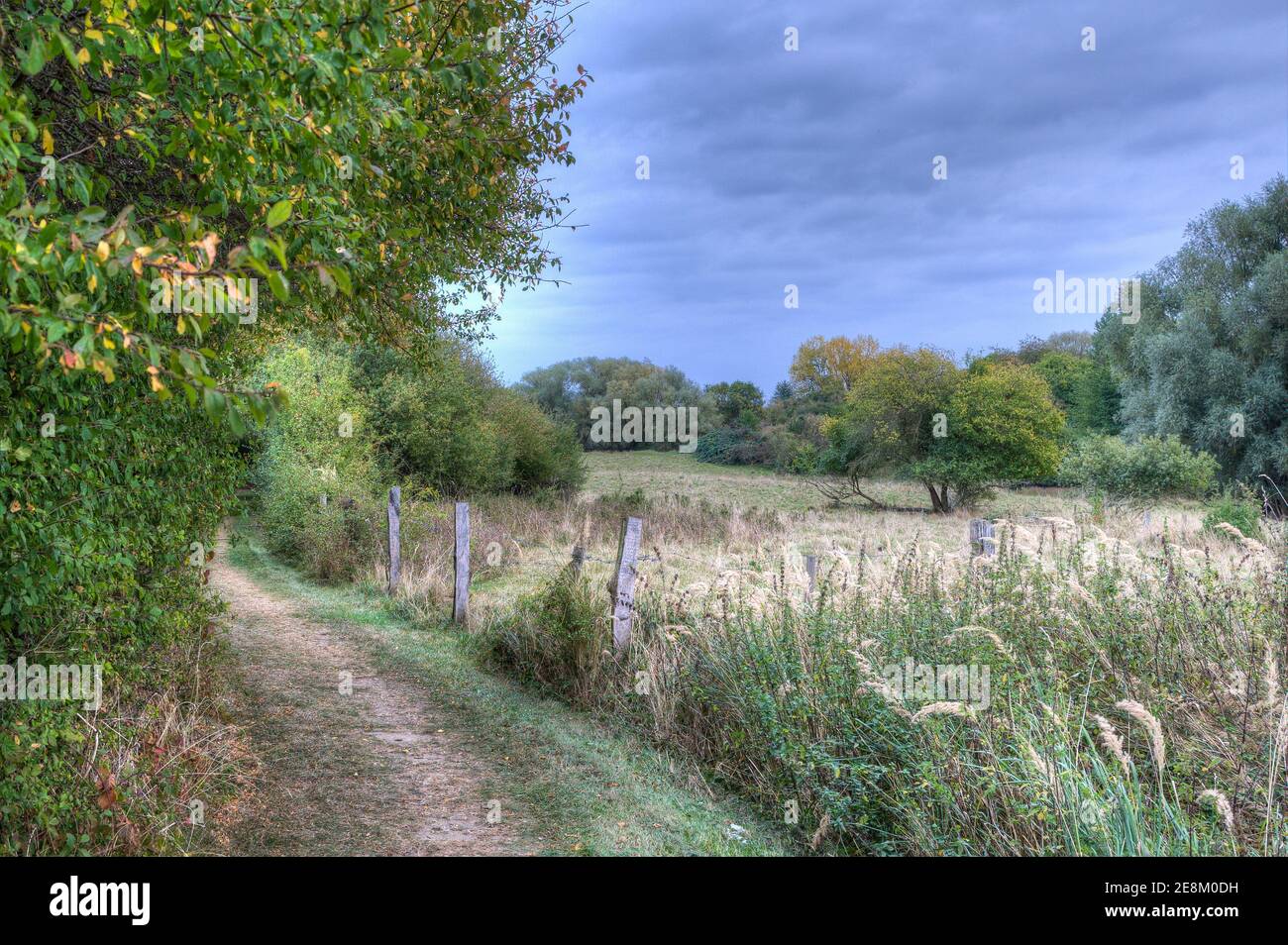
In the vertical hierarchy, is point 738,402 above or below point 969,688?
above

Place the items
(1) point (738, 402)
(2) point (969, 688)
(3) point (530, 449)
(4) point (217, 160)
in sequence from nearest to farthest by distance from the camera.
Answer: (4) point (217, 160) < (2) point (969, 688) < (3) point (530, 449) < (1) point (738, 402)

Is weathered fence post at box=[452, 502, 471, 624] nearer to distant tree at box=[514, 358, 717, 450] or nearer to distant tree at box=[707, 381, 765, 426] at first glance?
distant tree at box=[514, 358, 717, 450]

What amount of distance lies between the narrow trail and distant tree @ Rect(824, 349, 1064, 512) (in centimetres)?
2647

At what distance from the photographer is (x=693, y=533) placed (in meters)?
22.6

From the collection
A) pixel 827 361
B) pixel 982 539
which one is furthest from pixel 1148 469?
pixel 827 361

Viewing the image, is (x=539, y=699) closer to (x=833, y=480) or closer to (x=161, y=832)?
(x=161, y=832)

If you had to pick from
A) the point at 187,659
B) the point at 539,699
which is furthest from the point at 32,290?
the point at 539,699

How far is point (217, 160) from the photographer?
4285 millimetres

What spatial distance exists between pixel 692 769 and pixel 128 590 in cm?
444

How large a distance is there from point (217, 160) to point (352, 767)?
5.14 metres

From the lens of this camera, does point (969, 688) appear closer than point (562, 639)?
Yes

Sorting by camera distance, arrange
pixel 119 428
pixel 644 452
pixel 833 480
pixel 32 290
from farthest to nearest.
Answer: pixel 644 452
pixel 833 480
pixel 119 428
pixel 32 290

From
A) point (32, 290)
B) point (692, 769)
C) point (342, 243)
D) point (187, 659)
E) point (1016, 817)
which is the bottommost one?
point (692, 769)

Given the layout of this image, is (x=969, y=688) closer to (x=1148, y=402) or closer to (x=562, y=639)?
(x=562, y=639)
